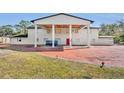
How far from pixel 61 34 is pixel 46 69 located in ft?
11.6

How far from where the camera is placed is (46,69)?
12.8 m

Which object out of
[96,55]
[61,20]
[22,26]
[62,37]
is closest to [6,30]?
[22,26]

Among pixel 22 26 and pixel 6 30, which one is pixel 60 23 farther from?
pixel 6 30

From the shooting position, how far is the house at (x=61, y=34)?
14633 millimetres

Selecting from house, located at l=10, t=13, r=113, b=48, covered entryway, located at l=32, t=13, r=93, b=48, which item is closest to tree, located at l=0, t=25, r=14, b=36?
house, located at l=10, t=13, r=113, b=48

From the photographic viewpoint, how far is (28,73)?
1264 centimetres

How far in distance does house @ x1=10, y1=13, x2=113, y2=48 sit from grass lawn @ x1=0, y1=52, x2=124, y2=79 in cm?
137

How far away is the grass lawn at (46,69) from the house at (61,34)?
4.50 feet

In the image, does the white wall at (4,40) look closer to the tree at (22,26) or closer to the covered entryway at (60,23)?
the tree at (22,26)

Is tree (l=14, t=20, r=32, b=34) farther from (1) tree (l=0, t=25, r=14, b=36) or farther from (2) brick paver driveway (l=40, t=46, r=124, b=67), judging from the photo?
(2) brick paver driveway (l=40, t=46, r=124, b=67)

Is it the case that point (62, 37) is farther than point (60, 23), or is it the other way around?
point (60, 23)

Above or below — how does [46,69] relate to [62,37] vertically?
below
